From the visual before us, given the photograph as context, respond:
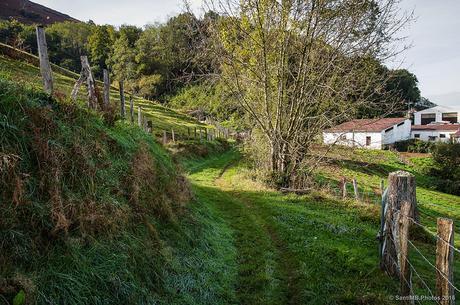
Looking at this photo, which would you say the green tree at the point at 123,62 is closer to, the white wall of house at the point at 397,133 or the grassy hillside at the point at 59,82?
the grassy hillside at the point at 59,82

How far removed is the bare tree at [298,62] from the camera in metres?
14.2

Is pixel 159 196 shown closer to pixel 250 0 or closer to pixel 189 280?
pixel 189 280

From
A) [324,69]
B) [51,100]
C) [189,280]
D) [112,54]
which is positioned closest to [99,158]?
[51,100]

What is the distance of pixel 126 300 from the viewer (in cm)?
454

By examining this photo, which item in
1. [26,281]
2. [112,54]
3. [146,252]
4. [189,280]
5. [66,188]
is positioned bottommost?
[189,280]

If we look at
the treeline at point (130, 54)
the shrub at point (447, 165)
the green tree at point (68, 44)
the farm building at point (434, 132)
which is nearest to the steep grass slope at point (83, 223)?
the shrub at point (447, 165)

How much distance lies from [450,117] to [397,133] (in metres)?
30.0

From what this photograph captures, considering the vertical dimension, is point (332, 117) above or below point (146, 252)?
above

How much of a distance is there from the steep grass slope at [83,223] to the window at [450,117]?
89919 mm

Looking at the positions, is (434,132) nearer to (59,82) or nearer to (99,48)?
(59,82)

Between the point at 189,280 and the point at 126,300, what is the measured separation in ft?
5.19

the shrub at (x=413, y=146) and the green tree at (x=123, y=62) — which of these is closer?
the shrub at (x=413, y=146)

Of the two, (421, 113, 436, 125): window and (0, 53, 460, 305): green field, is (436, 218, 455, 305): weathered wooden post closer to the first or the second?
(0, 53, 460, 305): green field

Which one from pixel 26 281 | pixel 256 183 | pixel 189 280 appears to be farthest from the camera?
pixel 256 183
